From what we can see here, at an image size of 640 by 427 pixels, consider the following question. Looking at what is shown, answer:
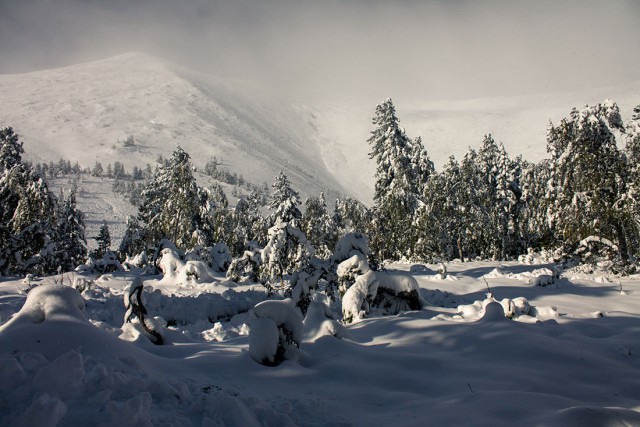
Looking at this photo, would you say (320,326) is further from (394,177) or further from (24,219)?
(394,177)

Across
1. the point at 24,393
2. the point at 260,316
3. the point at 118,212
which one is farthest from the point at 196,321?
the point at 118,212

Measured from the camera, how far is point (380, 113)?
28359 mm

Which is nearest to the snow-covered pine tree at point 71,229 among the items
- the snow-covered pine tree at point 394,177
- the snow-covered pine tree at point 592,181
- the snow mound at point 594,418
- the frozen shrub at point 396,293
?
the snow-covered pine tree at point 394,177

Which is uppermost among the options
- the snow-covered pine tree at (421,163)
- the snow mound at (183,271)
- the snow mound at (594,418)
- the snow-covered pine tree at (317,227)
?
the snow-covered pine tree at (421,163)

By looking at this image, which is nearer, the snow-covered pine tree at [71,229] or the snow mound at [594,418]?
the snow mound at [594,418]

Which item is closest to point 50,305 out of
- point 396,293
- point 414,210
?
point 396,293

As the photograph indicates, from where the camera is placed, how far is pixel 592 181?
17875 mm

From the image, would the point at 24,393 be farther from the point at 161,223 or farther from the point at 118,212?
the point at 118,212

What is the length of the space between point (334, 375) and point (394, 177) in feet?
76.8

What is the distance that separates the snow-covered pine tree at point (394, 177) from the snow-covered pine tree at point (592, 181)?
32.0ft

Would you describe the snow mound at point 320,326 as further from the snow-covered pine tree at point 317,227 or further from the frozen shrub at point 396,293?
the snow-covered pine tree at point 317,227

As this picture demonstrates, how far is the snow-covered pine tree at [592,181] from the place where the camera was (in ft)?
58.3

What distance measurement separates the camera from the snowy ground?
298cm

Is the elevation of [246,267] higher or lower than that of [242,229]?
lower
